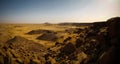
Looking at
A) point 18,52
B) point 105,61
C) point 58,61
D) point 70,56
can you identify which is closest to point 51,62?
point 58,61

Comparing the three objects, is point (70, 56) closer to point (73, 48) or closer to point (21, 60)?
point (73, 48)

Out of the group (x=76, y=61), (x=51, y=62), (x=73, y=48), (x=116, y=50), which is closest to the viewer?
(x=116, y=50)

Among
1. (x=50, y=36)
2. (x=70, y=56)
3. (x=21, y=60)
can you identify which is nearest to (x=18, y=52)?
(x=21, y=60)

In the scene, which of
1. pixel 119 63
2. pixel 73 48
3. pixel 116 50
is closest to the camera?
pixel 119 63

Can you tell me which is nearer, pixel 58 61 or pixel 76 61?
pixel 76 61

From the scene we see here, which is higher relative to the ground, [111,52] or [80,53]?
[111,52]

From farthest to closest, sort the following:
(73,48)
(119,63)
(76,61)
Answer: (73,48)
(76,61)
(119,63)

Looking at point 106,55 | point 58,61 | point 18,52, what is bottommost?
point 58,61

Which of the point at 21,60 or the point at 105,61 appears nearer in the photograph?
the point at 105,61

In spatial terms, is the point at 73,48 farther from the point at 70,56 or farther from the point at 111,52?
the point at 111,52
